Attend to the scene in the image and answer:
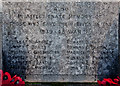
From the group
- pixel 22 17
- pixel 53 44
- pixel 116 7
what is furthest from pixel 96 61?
pixel 22 17

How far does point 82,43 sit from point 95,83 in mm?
634

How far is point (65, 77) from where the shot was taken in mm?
2562

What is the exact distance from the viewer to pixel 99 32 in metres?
2.51

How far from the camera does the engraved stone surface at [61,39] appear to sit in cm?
250

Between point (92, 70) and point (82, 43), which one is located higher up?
point (82, 43)

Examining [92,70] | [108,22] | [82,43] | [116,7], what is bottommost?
[92,70]

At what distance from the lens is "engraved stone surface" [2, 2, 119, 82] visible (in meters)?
2.50

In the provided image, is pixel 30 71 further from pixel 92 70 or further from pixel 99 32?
pixel 99 32

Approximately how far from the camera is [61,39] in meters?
2.53

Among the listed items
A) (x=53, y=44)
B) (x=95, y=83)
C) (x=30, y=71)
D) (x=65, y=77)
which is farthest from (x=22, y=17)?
(x=95, y=83)

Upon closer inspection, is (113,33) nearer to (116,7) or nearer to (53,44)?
(116,7)

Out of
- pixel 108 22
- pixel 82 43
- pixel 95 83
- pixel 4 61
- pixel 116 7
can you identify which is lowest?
pixel 95 83

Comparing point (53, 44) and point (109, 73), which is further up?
point (53, 44)

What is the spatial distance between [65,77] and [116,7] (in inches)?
50.2
